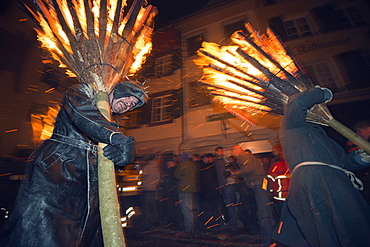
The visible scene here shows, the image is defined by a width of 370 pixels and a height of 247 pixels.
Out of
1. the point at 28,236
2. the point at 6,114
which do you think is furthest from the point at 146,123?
the point at 28,236

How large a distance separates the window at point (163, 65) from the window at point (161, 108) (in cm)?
204

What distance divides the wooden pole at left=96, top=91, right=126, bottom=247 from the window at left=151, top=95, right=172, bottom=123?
13225 mm

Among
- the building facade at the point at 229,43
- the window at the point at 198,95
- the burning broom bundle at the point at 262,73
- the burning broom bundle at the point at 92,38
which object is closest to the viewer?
the burning broom bundle at the point at 92,38

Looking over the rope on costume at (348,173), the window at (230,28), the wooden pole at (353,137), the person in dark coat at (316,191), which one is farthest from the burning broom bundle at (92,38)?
the window at (230,28)

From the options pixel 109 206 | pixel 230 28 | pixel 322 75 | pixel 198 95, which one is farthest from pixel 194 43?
pixel 109 206

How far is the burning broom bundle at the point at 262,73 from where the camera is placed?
2699 mm

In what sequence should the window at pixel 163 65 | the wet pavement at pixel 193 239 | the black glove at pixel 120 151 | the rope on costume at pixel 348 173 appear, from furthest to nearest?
the window at pixel 163 65
the wet pavement at pixel 193 239
the rope on costume at pixel 348 173
the black glove at pixel 120 151

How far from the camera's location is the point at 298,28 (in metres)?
13.0

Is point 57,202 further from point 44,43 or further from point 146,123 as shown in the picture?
point 146,123

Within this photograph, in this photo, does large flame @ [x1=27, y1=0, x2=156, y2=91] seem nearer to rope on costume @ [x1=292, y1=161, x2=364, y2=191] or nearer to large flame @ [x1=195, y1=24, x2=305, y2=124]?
large flame @ [x1=195, y1=24, x2=305, y2=124]

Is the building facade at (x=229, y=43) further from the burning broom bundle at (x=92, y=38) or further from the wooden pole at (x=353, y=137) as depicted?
the burning broom bundle at (x=92, y=38)

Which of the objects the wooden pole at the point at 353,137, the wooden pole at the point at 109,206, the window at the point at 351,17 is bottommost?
the wooden pole at the point at 109,206

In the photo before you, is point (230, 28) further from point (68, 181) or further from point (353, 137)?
point (68, 181)

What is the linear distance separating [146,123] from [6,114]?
8264 millimetres
